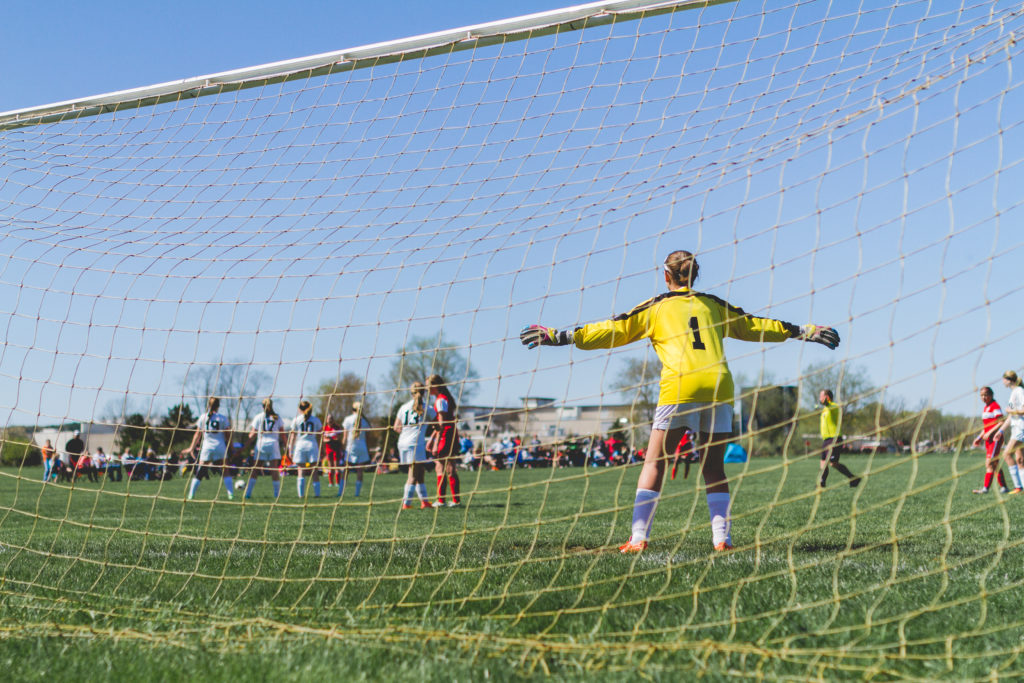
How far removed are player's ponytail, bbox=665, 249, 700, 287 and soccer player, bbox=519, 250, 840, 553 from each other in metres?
0.02

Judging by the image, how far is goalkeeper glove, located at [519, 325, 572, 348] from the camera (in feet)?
13.7

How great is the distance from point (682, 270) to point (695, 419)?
0.81m

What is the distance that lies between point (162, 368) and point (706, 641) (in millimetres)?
3287

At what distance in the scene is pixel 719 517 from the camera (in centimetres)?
449

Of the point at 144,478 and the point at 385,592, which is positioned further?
the point at 144,478

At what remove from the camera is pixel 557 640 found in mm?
2693

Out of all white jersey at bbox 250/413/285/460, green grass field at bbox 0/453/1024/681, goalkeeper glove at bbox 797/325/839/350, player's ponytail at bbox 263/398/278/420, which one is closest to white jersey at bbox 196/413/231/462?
white jersey at bbox 250/413/285/460

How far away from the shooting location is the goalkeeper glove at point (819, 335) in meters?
4.20

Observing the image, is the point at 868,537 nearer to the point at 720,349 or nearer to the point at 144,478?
the point at 720,349

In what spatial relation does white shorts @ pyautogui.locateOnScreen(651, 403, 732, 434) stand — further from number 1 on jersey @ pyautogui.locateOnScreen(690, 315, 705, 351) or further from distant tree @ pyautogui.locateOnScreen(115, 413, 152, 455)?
distant tree @ pyautogui.locateOnScreen(115, 413, 152, 455)

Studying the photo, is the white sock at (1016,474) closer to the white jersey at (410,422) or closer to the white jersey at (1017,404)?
the white jersey at (1017,404)

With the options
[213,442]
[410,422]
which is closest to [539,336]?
[410,422]

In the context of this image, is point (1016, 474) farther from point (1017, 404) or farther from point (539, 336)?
point (539, 336)

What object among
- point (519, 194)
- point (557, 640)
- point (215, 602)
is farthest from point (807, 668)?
point (519, 194)
